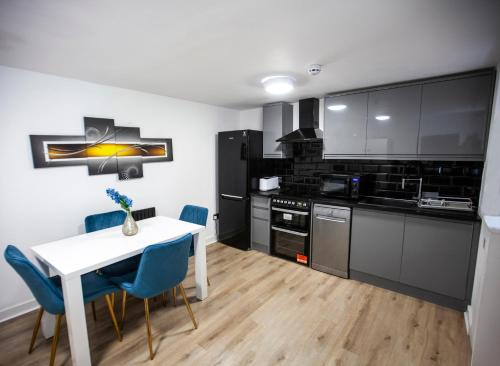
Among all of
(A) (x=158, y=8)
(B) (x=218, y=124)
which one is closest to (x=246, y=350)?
(A) (x=158, y=8)

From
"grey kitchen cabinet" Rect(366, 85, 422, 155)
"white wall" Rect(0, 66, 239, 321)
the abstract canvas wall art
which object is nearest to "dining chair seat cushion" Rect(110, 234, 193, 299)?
"white wall" Rect(0, 66, 239, 321)

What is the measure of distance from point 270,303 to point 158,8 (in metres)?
2.58

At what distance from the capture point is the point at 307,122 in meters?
3.31

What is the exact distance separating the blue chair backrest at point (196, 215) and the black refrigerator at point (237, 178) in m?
0.97

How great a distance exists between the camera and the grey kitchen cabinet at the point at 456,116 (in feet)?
7.36

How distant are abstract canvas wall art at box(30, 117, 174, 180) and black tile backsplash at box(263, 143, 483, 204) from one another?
5.89 feet

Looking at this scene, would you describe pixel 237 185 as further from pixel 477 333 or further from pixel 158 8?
pixel 477 333

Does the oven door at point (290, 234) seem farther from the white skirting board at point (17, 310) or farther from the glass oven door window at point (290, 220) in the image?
the white skirting board at point (17, 310)

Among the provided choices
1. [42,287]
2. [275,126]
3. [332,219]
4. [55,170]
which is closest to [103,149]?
[55,170]

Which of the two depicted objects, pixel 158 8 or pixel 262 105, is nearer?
pixel 158 8

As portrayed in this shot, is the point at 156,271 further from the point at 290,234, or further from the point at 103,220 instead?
the point at 290,234

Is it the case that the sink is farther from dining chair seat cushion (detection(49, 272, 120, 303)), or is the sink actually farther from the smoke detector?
dining chair seat cushion (detection(49, 272, 120, 303))

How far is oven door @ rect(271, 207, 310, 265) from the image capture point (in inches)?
125

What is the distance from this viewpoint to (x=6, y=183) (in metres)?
2.13
